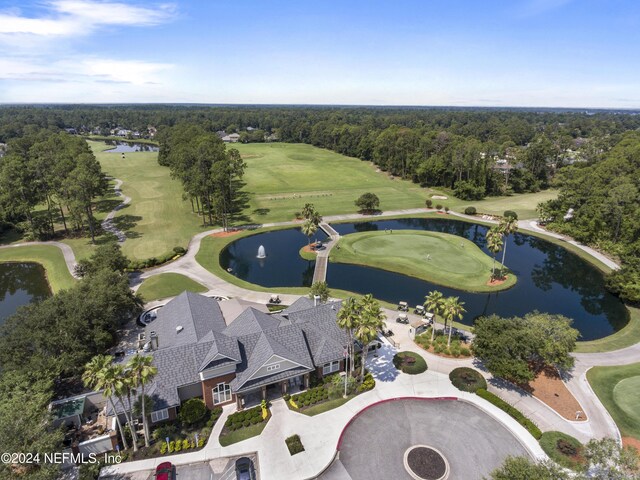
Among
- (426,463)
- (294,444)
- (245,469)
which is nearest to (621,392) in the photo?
(426,463)

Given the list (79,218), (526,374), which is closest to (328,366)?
(526,374)

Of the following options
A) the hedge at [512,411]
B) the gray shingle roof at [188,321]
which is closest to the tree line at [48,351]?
the gray shingle roof at [188,321]

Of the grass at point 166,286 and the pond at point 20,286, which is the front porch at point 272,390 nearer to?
the grass at point 166,286

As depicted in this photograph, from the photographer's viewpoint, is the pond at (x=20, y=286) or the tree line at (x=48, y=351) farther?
the pond at (x=20, y=286)

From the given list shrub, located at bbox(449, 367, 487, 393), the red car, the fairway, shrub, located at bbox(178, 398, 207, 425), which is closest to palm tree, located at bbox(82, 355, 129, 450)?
the red car

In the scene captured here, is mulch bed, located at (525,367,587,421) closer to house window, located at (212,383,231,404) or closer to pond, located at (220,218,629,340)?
pond, located at (220,218,629,340)

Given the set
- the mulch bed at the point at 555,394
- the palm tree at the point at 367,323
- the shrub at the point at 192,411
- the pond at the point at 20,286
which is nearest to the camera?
the shrub at the point at 192,411

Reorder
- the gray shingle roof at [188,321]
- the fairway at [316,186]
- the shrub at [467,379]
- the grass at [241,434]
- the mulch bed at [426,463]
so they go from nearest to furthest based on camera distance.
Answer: the mulch bed at [426,463] → the grass at [241,434] → the shrub at [467,379] → the gray shingle roof at [188,321] → the fairway at [316,186]
